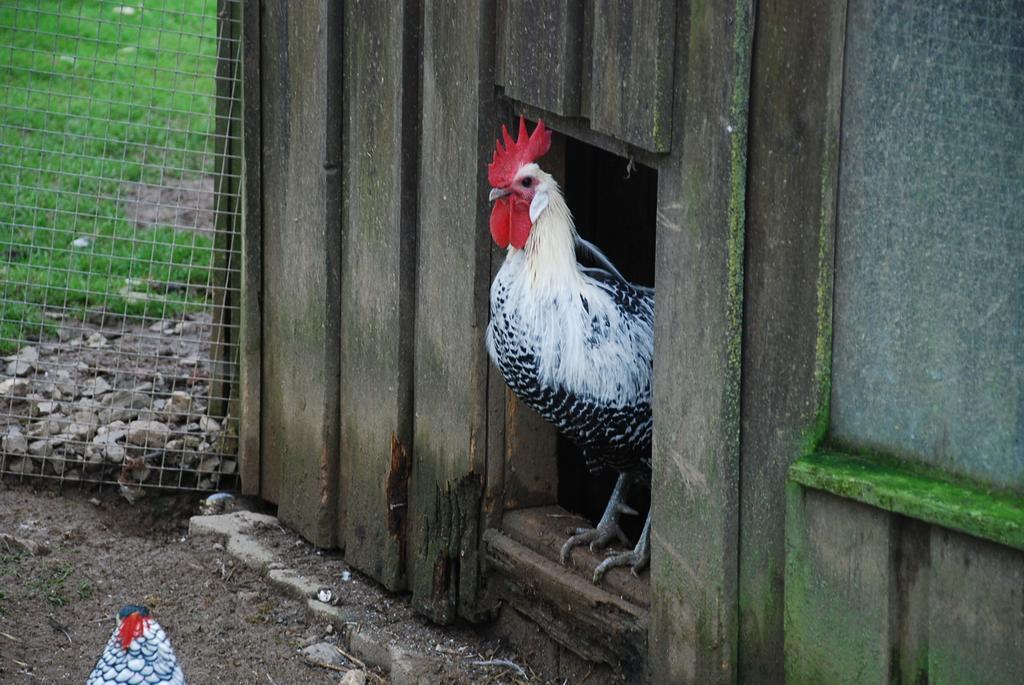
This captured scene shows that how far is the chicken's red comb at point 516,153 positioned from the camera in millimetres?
4008

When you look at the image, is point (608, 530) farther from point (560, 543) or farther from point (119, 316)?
point (119, 316)

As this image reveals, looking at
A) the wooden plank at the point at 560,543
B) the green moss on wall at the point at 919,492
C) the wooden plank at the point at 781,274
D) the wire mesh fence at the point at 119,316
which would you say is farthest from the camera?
the wire mesh fence at the point at 119,316

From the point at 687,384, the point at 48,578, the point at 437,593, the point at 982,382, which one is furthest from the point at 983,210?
the point at 48,578

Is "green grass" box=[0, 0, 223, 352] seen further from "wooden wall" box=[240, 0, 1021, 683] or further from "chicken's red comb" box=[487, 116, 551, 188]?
"chicken's red comb" box=[487, 116, 551, 188]

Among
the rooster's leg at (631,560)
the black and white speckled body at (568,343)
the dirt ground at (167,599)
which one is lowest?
the dirt ground at (167,599)

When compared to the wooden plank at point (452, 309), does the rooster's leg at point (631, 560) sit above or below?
below

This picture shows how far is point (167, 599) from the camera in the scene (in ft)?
15.9

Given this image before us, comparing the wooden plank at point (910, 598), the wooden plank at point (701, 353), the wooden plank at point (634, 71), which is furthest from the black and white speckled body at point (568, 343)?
the wooden plank at point (910, 598)

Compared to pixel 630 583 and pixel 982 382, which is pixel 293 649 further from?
pixel 982 382

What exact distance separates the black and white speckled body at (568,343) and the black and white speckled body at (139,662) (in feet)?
4.15

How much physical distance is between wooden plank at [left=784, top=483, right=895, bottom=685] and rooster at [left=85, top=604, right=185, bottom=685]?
154cm

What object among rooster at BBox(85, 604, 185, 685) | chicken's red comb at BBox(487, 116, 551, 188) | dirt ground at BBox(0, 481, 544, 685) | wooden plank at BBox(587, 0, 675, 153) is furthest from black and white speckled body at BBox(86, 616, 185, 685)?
wooden plank at BBox(587, 0, 675, 153)

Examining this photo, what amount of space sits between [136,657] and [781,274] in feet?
6.01

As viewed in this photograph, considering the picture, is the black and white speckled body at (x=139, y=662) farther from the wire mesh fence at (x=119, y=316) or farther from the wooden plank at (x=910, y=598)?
the wire mesh fence at (x=119, y=316)
